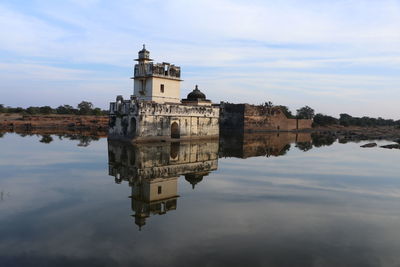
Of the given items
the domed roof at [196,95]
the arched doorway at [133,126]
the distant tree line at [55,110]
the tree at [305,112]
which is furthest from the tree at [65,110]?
the tree at [305,112]

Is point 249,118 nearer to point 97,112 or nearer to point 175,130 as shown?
point 175,130

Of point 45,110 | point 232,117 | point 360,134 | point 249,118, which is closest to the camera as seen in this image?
point 360,134

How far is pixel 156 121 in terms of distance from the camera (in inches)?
1082

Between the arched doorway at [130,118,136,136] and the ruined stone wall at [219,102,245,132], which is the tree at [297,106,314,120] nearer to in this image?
the ruined stone wall at [219,102,245,132]

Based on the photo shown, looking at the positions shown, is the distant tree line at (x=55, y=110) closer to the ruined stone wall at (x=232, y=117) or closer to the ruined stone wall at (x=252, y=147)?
the ruined stone wall at (x=232, y=117)

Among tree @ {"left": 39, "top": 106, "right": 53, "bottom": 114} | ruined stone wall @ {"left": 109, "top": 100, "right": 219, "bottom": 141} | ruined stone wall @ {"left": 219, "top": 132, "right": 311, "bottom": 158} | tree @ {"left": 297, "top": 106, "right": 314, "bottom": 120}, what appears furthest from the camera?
tree @ {"left": 297, "top": 106, "right": 314, "bottom": 120}

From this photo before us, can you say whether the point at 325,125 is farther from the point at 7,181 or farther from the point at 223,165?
the point at 7,181

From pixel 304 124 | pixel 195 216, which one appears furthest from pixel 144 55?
pixel 304 124

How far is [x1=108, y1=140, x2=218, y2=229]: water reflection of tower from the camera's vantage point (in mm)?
8613

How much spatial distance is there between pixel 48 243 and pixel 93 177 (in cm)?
643

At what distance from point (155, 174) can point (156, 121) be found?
14.9 meters

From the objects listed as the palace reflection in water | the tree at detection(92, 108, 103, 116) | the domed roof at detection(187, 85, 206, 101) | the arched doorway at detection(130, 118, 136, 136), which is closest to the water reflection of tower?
the palace reflection in water

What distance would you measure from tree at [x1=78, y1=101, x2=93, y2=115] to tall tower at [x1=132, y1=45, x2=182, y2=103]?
40.8 meters

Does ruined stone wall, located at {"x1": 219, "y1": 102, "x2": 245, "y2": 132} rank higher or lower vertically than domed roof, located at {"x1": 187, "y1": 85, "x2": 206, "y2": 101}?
lower
